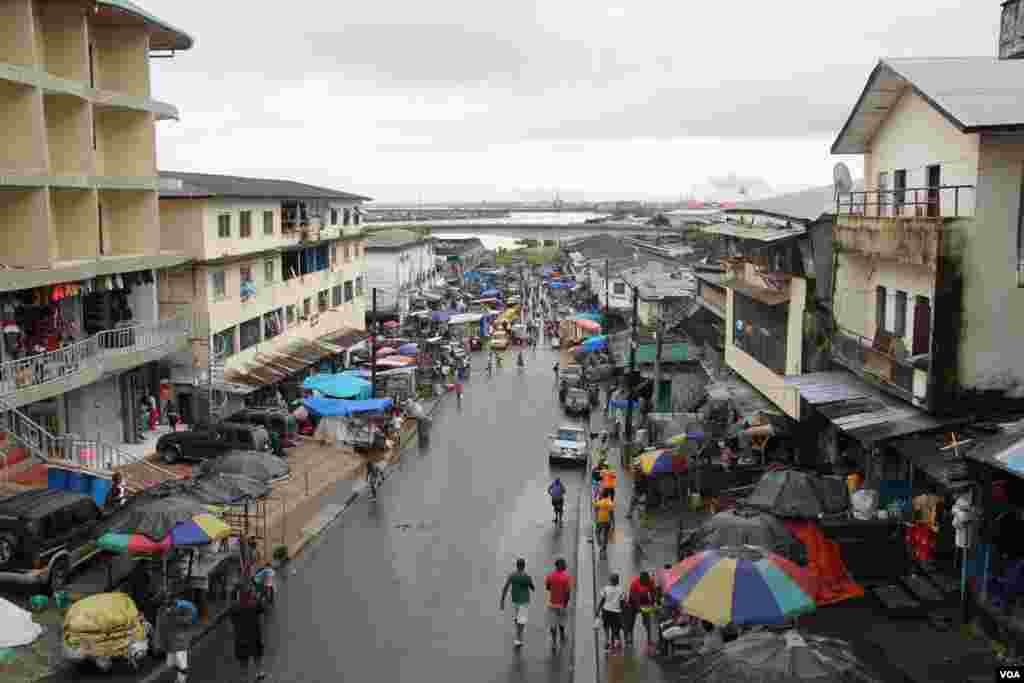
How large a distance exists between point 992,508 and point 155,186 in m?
24.1

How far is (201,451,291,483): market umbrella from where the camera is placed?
22.8m

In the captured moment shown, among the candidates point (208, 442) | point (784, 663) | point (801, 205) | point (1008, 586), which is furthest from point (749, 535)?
point (208, 442)

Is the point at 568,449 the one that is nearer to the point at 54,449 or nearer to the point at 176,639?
the point at 54,449

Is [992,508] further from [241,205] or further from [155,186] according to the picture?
[241,205]

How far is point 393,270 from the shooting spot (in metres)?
72.1

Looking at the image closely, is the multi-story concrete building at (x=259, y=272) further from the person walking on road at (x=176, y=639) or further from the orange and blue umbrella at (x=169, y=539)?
the person walking on road at (x=176, y=639)

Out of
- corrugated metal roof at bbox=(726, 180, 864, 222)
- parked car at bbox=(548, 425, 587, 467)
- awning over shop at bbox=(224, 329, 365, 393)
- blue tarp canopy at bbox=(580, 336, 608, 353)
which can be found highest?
corrugated metal roof at bbox=(726, 180, 864, 222)

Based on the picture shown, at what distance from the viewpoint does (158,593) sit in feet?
54.0

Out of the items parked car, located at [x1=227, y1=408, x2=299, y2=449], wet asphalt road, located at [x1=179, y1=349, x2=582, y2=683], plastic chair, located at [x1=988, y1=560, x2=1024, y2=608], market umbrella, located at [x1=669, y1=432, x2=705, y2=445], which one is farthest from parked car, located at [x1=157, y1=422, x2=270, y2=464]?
plastic chair, located at [x1=988, y1=560, x2=1024, y2=608]

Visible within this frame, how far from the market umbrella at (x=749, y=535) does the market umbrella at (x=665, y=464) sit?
6.91 m

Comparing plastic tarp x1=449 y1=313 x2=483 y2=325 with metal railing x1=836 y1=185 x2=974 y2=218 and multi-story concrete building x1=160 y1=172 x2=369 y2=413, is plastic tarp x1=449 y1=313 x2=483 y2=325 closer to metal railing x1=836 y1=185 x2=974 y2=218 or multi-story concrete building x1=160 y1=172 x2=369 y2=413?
multi-story concrete building x1=160 y1=172 x2=369 y2=413

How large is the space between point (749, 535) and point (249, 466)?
1260 cm

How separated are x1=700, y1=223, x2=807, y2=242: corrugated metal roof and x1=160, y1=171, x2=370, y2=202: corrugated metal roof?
676 inches

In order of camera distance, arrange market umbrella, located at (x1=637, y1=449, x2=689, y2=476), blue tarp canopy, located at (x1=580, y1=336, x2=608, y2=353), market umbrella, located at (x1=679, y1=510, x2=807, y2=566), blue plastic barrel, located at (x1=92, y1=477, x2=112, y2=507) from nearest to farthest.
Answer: market umbrella, located at (x1=679, y1=510, x2=807, y2=566) → blue plastic barrel, located at (x1=92, y1=477, x2=112, y2=507) → market umbrella, located at (x1=637, y1=449, x2=689, y2=476) → blue tarp canopy, located at (x1=580, y1=336, x2=608, y2=353)
